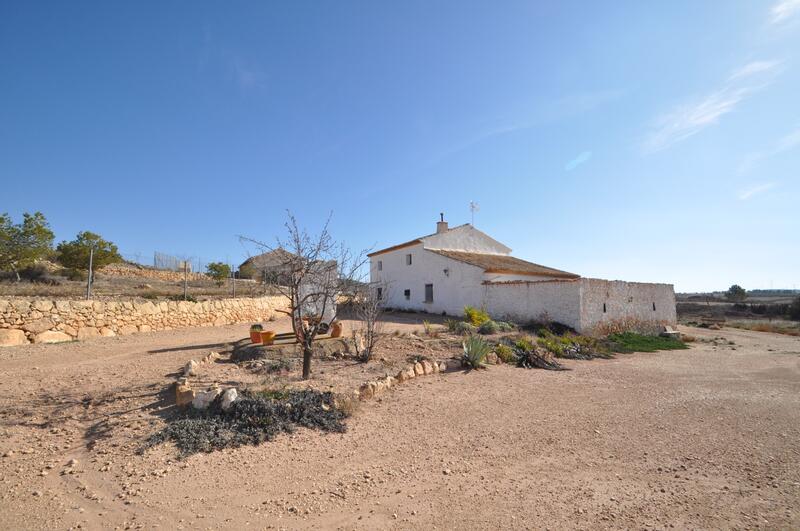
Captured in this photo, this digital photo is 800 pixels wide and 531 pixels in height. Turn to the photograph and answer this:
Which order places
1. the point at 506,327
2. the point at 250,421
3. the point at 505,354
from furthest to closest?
1. the point at 506,327
2. the point at 505,354
3. the point at 250,421

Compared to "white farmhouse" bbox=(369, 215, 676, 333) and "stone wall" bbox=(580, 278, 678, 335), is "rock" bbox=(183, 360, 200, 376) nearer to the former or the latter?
"white farmhouse" bbox=(369, 215, 676, 333)

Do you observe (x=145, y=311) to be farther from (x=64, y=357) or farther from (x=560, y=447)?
(x=560, y=447)

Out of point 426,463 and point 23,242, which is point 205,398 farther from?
point 23,242

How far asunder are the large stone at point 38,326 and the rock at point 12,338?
0.16m

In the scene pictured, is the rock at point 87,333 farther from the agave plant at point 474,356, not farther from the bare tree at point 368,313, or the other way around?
the agave plant at point 474,356

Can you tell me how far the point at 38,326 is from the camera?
33.7ft

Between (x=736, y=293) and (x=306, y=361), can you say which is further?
(x=736, y=293)

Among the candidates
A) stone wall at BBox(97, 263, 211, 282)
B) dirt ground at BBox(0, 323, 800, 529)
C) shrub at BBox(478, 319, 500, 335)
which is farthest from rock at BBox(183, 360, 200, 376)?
stone wall at BBox(97, 263, 211, 282)

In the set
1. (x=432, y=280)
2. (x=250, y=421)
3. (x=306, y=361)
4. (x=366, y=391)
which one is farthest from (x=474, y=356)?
(x=432, y=280)

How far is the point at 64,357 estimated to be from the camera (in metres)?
8.64

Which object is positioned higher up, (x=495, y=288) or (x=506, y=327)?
(x=495, y=288)

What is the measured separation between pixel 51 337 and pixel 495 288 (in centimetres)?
1657

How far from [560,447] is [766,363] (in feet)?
35.4

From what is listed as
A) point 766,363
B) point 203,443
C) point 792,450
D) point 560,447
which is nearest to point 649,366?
point 766,363
